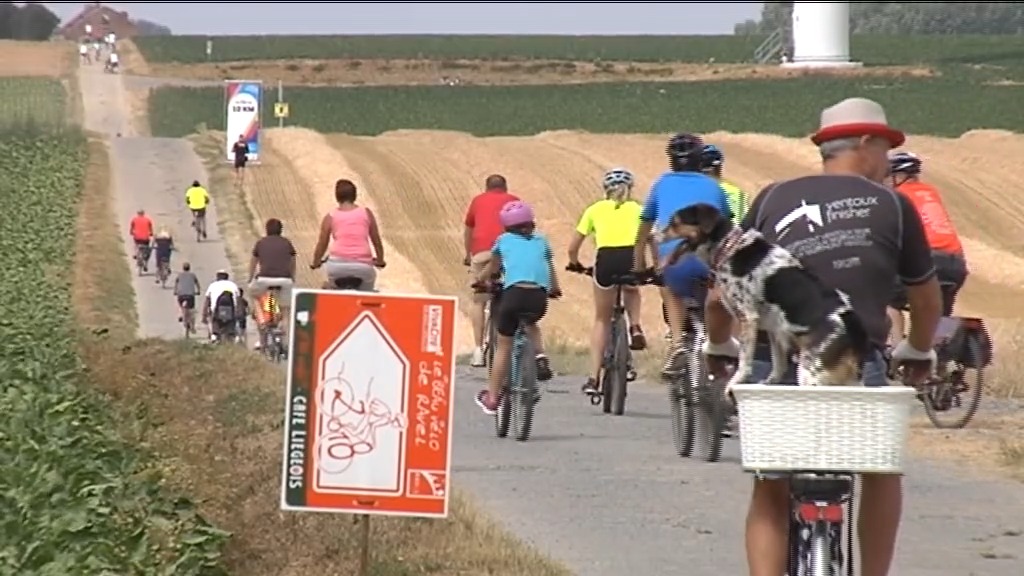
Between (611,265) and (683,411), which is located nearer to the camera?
(683,411)

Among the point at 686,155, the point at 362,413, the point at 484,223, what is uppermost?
the point at 686,155

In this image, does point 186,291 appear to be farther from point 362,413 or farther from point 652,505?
point 362,413

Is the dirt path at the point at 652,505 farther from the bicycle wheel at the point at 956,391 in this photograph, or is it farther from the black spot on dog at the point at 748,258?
the black spot on dog at the point at 748,258

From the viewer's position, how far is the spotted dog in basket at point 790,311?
281 inches

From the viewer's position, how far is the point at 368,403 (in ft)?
28.4

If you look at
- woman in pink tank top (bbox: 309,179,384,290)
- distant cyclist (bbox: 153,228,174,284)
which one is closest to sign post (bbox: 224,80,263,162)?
distant cyclist (bbox: 153,228,174,284)

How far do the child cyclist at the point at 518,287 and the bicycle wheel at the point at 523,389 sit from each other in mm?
72

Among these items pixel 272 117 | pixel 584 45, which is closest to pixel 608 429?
pixel 272 117

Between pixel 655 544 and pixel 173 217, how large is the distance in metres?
41.8

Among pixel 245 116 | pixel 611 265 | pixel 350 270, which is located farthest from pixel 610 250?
pixel 245 116

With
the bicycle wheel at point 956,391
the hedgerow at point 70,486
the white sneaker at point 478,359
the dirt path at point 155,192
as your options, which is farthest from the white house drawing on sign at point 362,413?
the dirt path at point 155,192

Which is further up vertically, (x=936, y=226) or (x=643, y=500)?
(x=936, y=226)

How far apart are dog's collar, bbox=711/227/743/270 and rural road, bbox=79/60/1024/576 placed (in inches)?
114

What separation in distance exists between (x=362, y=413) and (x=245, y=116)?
50.7 m
